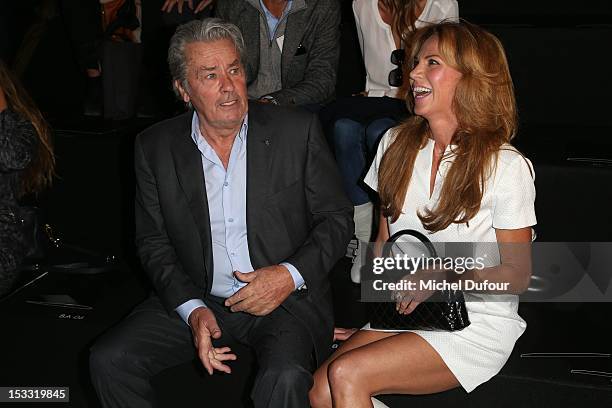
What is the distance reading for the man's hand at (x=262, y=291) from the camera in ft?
7.84

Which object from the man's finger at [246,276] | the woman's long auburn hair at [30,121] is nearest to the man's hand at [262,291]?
the man's finger at [246,276]

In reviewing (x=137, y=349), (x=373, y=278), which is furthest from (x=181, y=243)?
(x=373, y=278)

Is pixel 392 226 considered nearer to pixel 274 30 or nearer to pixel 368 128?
pixel 368 128

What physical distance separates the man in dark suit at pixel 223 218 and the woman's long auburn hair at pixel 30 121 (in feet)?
2.38

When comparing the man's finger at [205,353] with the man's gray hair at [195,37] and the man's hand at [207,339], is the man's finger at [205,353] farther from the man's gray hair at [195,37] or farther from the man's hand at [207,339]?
the man's gray hair at [195,37]

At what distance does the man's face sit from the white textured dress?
2.19 ft

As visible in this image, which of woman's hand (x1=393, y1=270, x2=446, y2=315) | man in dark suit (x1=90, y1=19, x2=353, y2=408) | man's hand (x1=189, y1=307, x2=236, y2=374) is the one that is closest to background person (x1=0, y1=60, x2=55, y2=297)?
man in dark suit (x1=90, y1=19, x2=353, y2=408)

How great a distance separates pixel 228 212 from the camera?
8.39ft

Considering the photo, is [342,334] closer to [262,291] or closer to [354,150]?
[262,291]

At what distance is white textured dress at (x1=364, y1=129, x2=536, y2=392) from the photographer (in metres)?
2.33

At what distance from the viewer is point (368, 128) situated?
11.0 ft

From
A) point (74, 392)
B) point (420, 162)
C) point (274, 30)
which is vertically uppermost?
point (274, 30)

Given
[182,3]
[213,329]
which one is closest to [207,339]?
[213,329]

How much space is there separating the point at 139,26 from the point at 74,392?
6.94 feet
